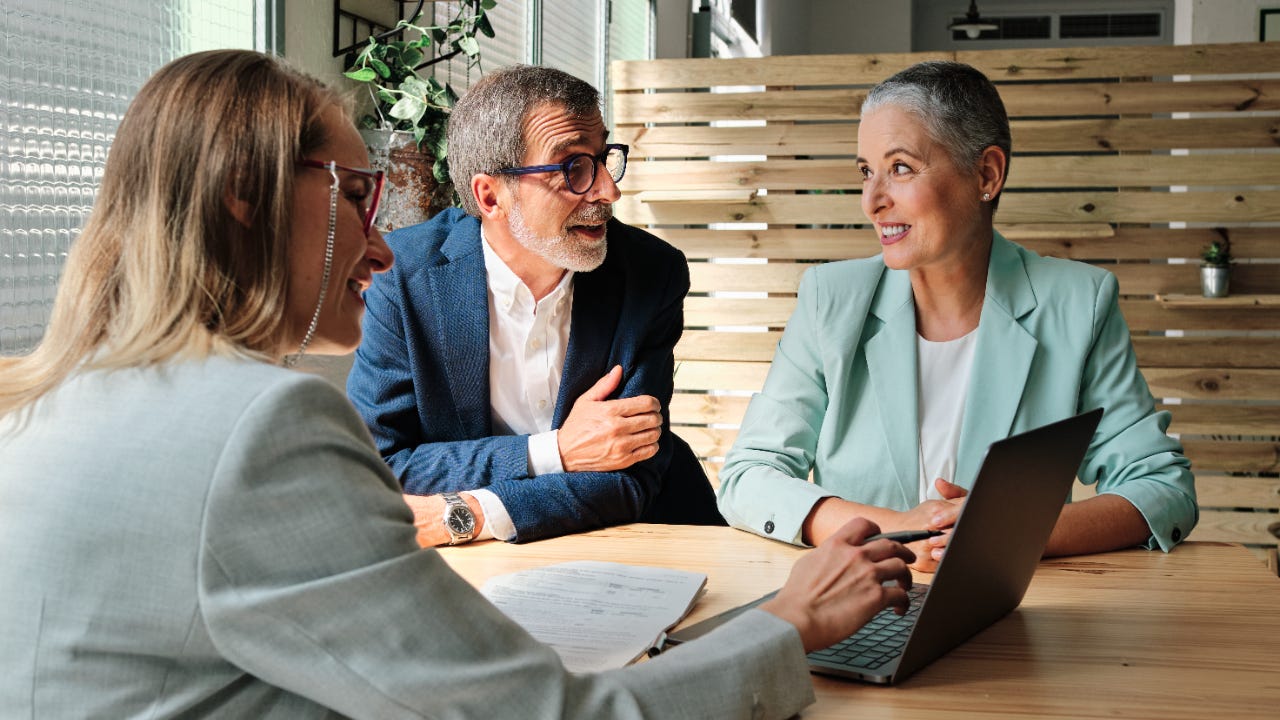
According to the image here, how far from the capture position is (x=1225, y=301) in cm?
416

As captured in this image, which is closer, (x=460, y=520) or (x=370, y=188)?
(x=370, y=188)

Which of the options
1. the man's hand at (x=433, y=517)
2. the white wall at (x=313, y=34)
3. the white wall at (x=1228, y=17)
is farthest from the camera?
the white wall at (x=1228, y=17)

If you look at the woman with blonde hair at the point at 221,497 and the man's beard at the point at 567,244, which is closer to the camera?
the woman with blonde hair at the point at 221,497

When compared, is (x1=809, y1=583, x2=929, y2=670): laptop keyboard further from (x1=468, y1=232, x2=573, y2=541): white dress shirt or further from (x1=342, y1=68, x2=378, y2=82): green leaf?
(x1=342, y1=68, x2=378, y2=82): green leaf

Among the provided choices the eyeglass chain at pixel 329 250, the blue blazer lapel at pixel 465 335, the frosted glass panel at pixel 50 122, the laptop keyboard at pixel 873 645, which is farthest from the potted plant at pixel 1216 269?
the eyeglass chain at pixel 329 250

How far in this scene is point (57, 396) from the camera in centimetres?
87

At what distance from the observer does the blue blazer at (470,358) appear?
192 centimetres

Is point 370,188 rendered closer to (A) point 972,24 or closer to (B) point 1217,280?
(B) point 1217,280

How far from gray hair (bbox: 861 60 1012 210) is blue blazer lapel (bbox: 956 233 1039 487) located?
25 centimetres

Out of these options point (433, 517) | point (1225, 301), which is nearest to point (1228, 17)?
point (1225, 301)

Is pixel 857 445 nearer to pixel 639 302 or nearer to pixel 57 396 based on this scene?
pixel 639 302

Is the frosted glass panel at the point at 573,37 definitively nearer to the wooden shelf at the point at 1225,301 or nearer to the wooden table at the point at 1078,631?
the wooden shelf at the point at 1225,301

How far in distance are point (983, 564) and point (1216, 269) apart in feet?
11.5

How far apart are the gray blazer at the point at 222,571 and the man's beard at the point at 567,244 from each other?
1.34 metres
